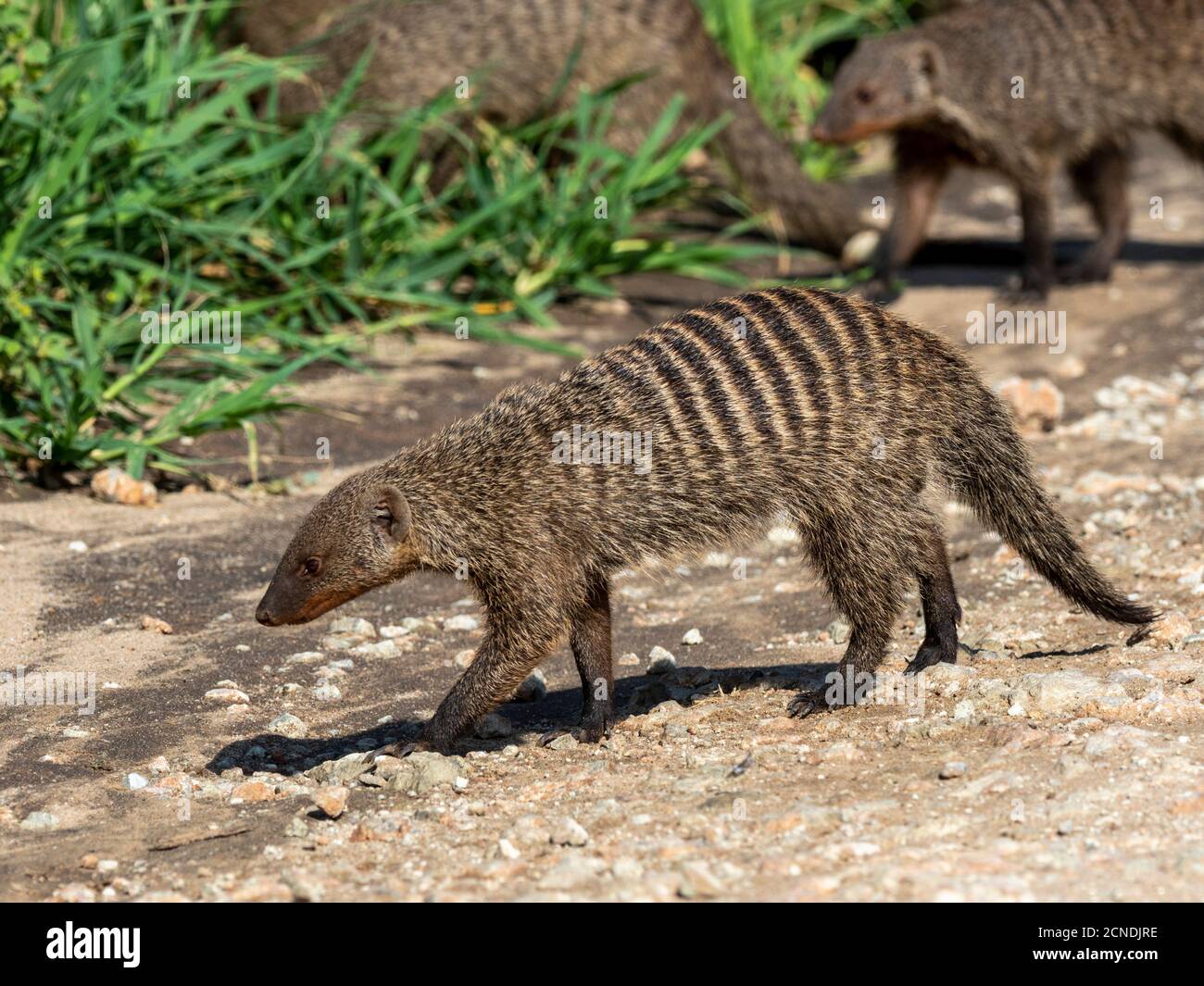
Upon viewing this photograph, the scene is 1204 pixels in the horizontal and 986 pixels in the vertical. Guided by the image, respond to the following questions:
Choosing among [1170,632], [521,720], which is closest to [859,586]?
[1170,632]

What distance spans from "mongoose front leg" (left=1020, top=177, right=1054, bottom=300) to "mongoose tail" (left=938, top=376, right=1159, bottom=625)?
3.92 metres

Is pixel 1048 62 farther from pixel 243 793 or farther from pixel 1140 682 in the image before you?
pixel 243 793

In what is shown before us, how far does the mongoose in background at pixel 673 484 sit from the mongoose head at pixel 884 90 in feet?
13.4

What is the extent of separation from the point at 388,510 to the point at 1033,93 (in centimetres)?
519

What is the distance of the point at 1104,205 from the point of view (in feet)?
26.8

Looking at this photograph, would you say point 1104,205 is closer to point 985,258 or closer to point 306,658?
point 985,258

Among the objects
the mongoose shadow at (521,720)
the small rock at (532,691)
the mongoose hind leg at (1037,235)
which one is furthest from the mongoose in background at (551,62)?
the mongoose shadow at (521,720)

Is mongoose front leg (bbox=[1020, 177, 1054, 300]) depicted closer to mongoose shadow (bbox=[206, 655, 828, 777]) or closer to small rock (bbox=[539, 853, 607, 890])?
mongoose shadow (bbox=[206, 655, 828, 777])

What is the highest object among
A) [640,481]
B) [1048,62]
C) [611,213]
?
[1048,62]

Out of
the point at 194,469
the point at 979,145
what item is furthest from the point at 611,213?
the point at 194,469

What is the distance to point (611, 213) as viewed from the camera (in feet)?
23.9

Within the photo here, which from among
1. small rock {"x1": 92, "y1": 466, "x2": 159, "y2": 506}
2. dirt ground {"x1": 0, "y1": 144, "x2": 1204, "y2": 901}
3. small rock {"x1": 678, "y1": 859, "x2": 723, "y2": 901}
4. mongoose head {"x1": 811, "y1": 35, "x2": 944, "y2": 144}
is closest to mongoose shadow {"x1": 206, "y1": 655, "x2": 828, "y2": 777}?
dirt ground {"x1": 0, "y1": 144, "x2": 1204, "y2": 901}

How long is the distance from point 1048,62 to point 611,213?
2.33 meters

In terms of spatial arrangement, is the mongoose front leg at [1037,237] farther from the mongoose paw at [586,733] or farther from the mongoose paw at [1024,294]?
the mongoose paw at [586,733]
